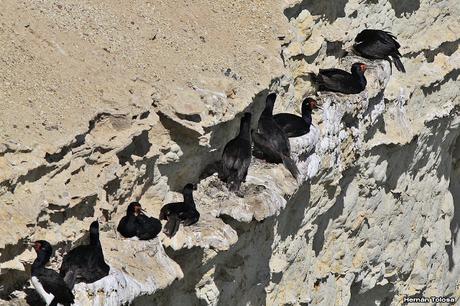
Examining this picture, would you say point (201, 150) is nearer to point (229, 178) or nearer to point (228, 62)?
point (229, 178)

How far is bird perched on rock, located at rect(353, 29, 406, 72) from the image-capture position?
20188 millimetres

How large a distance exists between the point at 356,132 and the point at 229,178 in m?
4.49

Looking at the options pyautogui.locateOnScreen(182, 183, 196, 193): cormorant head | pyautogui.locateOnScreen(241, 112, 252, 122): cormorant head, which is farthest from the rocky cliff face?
pyautogui.locateOnScreen(182, 183, 196, 193): cormorant head

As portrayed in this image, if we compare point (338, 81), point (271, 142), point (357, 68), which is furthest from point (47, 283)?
point (357, 68)

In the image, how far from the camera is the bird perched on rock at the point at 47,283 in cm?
1242

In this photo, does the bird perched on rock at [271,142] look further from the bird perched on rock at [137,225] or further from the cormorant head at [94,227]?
the cormorant head at [94,227]

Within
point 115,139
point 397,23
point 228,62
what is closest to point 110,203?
point 115,139

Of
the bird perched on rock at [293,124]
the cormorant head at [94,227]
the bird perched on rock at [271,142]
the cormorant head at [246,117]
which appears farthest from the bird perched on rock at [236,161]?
the cormorant head at [94,227]

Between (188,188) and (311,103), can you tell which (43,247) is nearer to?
(188,188)

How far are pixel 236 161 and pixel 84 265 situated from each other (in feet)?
10.4

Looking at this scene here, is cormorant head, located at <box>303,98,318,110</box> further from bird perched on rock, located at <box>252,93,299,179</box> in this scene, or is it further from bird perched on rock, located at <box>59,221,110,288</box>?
bird perched on rock, located at <box>59,221,110,288</box>

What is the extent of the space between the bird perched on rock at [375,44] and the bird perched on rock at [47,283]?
346 inches

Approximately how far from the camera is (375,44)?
66.2ft

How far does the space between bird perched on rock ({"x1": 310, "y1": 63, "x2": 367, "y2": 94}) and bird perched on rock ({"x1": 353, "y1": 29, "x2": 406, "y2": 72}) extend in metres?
1.27
